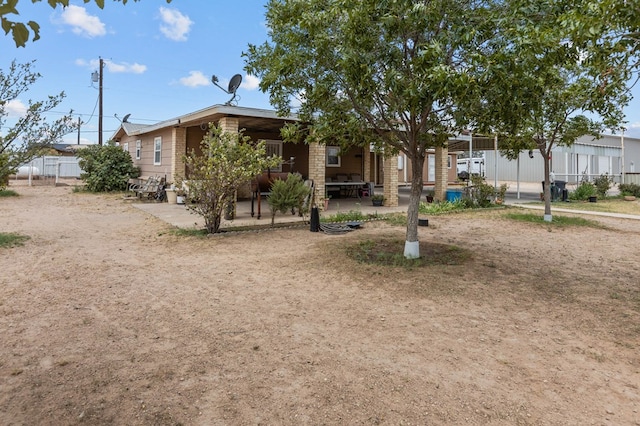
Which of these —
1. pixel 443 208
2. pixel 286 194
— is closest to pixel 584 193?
pixel 443 208

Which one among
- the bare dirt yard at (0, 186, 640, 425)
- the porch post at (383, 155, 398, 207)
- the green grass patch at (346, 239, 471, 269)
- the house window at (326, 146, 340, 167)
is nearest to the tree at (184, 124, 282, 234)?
the bare dirt yard at (0, 186, 640, 425)

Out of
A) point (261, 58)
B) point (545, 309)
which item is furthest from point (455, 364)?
point (261, 58)

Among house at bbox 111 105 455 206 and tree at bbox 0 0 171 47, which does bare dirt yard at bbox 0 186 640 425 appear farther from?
house at bbox 111 105 455 206

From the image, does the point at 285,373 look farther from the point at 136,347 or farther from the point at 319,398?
the point at 136,347

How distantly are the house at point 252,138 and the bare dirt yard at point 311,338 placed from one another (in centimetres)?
441

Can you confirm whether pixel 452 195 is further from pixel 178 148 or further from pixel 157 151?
pixel 157 151

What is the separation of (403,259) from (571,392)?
3452mm

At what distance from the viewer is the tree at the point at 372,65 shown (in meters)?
4.46

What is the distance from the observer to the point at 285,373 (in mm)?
2727

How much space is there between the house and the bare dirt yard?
441 centimetres

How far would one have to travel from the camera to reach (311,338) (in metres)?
3.32

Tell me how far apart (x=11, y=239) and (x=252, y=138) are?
8.57 metres

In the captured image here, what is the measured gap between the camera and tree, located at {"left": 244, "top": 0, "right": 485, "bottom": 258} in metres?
4.46

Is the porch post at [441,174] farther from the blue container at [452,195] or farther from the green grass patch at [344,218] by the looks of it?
the green grass patch at [344,218]
